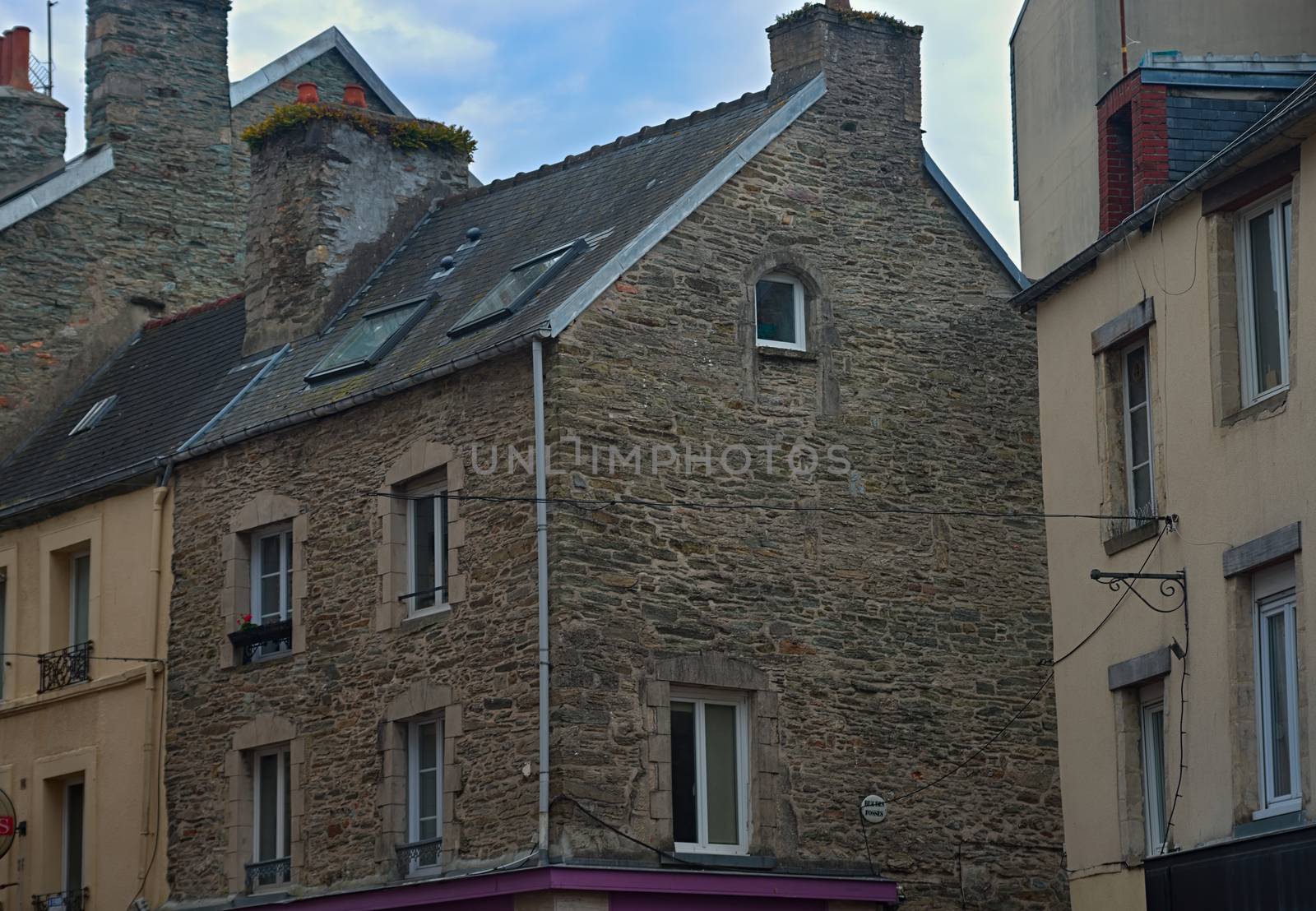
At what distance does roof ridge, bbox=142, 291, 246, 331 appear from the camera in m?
24.2

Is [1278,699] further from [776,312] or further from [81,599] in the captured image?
[81,599]

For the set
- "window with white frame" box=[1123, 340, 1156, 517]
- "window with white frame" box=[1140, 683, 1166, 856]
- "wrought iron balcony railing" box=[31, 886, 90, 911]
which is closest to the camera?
"window with white frame" box=[1140, 683, 1166, 856]

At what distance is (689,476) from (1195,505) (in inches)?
197

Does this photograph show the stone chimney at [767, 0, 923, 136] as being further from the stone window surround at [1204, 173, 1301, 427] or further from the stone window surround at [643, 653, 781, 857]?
the stone window surround at [1204, 173, 1301, 427]

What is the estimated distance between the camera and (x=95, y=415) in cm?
2389

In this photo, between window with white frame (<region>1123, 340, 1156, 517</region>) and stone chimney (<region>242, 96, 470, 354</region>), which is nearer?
window with white frame (<region>1123, 340, 1156, 517</region>)

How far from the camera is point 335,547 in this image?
1928 centimetres

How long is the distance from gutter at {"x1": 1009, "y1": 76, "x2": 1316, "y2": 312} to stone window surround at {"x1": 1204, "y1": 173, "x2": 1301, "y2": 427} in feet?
0.83

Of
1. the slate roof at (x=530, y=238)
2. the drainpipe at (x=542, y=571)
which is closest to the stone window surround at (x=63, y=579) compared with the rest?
the slate roof at (x=530, y=238)

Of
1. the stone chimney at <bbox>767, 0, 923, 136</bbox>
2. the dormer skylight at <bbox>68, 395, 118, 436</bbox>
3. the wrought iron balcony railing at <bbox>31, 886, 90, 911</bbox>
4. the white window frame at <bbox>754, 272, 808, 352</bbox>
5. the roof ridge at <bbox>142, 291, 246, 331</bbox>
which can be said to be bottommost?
the wrought iron balcony railing at <bbox>31, 886, 90, 911</bbox>

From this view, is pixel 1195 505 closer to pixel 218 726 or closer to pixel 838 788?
pixel 838 788

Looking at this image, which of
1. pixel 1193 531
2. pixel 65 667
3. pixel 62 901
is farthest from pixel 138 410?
pixel 1193 531

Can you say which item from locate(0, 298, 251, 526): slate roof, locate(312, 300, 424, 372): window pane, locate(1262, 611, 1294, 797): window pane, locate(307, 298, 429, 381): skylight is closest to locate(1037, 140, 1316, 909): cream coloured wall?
locate(1262, 611, 1294, 797): window pane

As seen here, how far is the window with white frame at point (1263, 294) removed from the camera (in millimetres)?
13516
